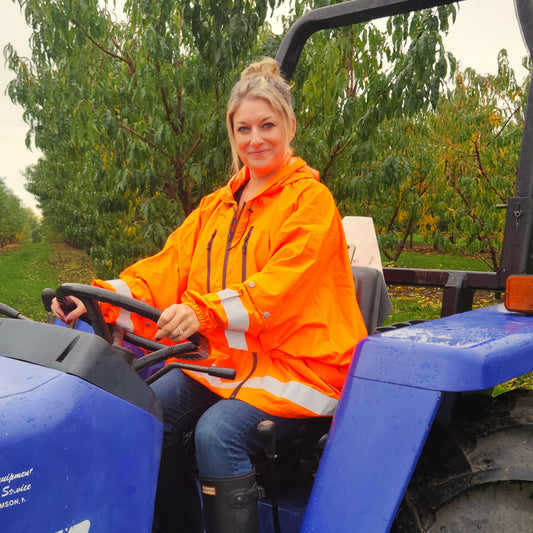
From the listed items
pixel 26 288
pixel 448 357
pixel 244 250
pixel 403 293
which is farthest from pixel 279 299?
pixel 26 288

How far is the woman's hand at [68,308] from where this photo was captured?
1812mm

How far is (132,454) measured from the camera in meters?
1.34

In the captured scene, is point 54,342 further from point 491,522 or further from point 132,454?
point 491,522

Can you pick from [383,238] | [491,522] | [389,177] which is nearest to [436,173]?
[383,238]

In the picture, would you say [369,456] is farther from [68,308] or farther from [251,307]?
[68,308]

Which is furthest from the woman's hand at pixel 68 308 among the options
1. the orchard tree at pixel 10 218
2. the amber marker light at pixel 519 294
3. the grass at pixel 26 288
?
the orchard tree at pixel 10 218

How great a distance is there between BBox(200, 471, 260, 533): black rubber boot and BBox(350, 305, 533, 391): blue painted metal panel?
423mm

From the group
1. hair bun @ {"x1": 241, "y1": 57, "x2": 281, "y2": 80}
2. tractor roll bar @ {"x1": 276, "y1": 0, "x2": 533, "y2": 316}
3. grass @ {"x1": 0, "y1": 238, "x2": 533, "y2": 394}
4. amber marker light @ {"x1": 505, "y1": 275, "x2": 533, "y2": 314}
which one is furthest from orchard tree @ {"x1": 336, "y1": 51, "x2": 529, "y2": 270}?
amber marker light @ {"x1": 505, "y1": 275, "x2": 533, "y2": 314}

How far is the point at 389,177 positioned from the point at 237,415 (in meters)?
4.22

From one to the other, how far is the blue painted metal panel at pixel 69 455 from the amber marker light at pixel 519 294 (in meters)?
0.99

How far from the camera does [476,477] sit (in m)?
1.39

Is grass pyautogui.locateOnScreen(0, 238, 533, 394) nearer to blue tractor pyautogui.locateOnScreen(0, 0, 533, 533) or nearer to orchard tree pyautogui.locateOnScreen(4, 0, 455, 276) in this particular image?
orchard tree pyautogui.locateOnScreen(4, 0, 455, 276)

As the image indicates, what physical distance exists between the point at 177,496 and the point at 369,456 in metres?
0.72

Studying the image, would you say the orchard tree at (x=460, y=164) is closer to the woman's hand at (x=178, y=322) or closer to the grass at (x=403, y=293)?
the grass at (x=403, y=293)
